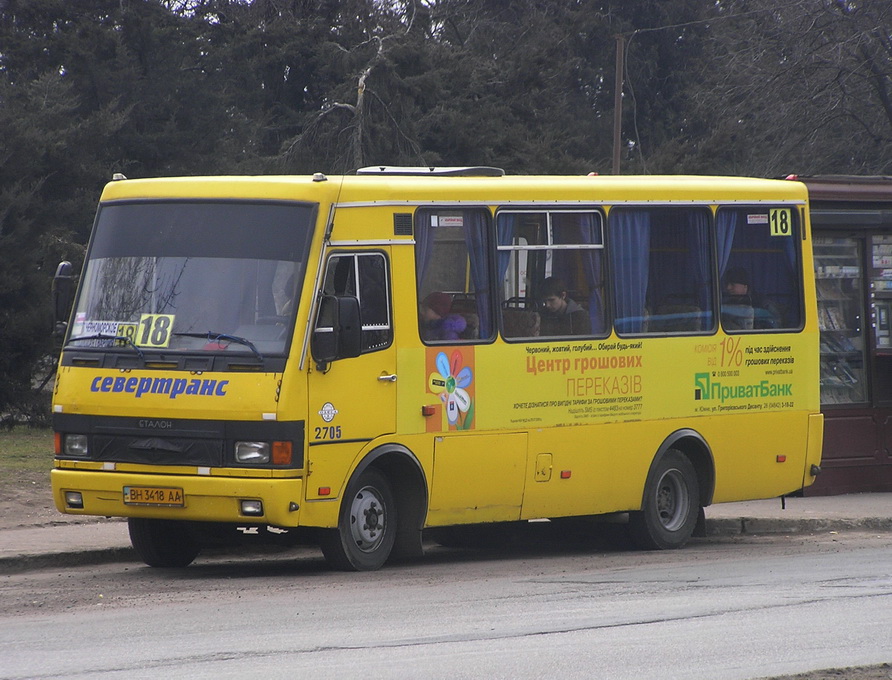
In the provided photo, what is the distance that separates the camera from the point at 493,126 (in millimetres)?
40156

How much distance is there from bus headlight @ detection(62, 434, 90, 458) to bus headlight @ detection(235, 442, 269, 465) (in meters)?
1.21

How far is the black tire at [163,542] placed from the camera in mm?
11617

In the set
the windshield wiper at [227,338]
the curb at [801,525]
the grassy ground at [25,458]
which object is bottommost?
the curb at [801,525]

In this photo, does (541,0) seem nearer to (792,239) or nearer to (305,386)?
(792,239)

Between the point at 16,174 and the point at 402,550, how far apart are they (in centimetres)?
1790

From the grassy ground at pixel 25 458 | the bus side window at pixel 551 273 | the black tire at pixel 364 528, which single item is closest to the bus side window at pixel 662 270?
the bus side window at pixel 551 273

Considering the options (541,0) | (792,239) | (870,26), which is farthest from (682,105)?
(792,239)

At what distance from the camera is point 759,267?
46.4ft

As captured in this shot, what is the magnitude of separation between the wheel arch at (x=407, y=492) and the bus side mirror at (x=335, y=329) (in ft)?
3.11

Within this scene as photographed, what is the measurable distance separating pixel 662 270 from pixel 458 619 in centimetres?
527

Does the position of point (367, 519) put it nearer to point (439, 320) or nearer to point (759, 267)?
point (439, 320)

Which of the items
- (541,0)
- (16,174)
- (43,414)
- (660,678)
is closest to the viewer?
(660,678)

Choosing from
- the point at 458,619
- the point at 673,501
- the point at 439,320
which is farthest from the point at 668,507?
the point at 458,619

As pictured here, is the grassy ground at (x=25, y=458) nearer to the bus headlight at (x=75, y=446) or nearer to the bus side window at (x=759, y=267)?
the bus headlight at (x=75, y=446)
